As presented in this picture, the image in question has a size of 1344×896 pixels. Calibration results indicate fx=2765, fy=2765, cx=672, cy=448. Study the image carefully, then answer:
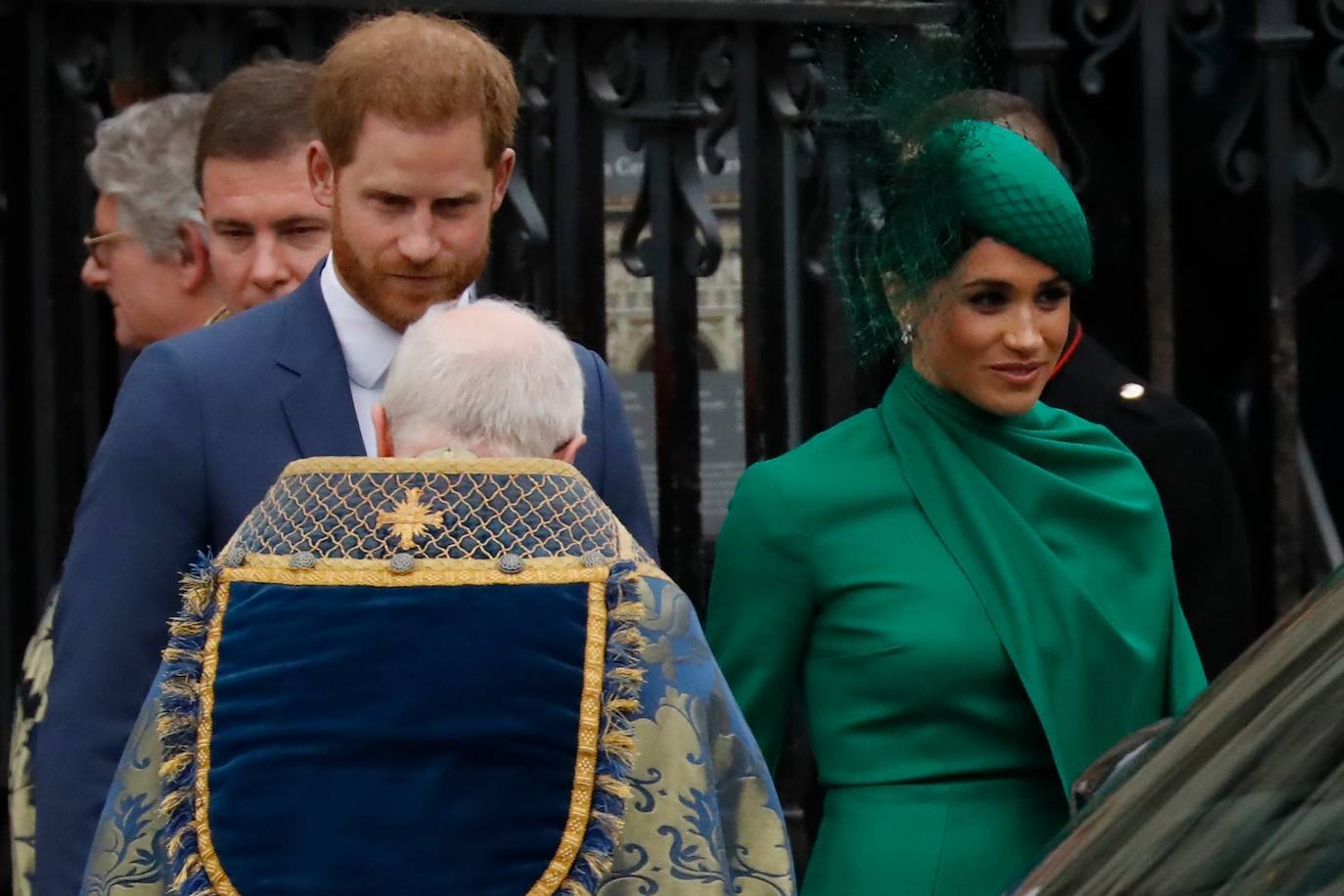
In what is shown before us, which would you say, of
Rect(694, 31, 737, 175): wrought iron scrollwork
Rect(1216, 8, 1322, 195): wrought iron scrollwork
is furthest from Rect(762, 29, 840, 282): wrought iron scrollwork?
Rect(1216, 8, 1322, 195): wrought iron scrollwork

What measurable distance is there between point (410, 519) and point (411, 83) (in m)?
0.81

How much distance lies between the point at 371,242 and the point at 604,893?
99 centimetres

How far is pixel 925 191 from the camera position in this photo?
156 inches

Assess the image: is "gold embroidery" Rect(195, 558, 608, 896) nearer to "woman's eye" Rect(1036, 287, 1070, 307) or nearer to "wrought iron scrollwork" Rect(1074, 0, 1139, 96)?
"woman's eye" Rect(1036, 287, 1070, 307)

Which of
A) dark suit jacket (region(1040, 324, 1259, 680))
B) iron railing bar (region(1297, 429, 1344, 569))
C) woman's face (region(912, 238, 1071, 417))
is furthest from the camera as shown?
iron railing bar (region(1297, 429, 1344, 569))

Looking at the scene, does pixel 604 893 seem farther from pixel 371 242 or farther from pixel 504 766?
pixel 371 242

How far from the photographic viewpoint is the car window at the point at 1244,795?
2.36 meters

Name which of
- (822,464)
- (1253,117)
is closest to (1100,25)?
(1253,117)

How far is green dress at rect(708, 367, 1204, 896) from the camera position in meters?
3.81

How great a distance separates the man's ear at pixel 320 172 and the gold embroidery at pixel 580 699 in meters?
0.85

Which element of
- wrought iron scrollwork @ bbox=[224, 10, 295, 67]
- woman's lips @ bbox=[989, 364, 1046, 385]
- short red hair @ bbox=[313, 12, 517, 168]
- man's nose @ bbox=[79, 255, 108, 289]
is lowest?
woman's lips @ bbox=[989, 364, 1046, 385]

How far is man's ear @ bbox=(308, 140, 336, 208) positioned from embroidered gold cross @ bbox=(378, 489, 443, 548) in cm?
84

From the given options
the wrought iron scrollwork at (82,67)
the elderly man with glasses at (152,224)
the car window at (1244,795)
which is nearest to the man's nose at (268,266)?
the elderly man with glasses at (152,224)

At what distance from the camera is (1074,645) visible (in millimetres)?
3863
